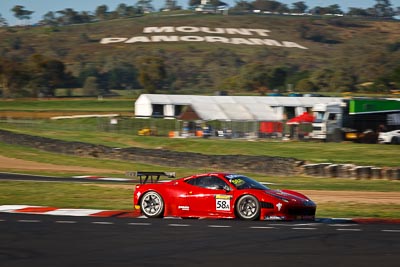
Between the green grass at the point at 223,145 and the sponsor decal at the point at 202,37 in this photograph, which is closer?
the green grass at the point at 223,145

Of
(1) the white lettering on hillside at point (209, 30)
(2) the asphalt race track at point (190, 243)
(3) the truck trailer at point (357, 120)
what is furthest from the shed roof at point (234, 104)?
(1) the white lettering on hillside at point (209, 30)

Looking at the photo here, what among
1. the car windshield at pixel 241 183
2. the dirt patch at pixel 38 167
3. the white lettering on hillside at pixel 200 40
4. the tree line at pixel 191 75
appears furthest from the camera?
the white lettering on hillside at pixel 200 40

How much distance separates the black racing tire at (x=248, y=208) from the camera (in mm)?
14820

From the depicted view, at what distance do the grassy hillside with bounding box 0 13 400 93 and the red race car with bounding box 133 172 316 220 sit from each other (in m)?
91.3

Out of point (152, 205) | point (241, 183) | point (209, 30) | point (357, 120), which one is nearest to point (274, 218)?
point (241, 183)

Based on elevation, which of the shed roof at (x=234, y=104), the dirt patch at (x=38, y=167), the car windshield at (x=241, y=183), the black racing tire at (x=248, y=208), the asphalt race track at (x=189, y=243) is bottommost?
the asphalt race track at (x=189, y=243)

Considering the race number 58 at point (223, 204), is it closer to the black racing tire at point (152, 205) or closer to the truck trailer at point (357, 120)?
the black racing tire at point (152, 205)

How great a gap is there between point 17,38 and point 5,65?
213 ft

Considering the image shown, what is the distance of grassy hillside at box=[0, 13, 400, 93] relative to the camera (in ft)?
424

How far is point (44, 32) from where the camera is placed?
175m

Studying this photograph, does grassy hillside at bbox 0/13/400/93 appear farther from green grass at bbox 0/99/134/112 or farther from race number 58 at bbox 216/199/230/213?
race number 58 at bbox 216/199/230/213

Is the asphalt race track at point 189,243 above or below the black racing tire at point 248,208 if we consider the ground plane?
below

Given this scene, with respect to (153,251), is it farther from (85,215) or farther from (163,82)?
(163,82)

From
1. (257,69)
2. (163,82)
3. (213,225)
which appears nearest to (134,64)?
(163,82)
